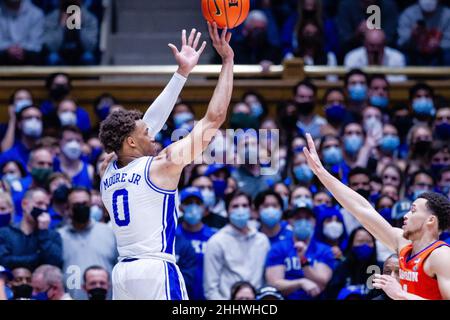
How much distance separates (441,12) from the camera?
1415 centimetres

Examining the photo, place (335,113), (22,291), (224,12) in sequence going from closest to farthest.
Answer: (224,12)
(22,291)
(335,113)

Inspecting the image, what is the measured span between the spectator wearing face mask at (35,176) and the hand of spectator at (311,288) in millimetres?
2858

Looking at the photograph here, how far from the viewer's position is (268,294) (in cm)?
980

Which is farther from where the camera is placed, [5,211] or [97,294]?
[5,211]

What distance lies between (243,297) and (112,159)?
8.77 feet

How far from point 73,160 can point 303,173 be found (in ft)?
7.88

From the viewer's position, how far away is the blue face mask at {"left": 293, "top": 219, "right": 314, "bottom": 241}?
1059cm

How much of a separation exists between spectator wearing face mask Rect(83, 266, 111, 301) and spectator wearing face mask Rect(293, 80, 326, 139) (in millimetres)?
3201

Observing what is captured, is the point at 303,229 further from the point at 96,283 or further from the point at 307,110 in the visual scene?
the point at 307,110

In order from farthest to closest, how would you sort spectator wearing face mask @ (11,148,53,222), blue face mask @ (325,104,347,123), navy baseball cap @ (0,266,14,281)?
1. blue face mask @ (325,104,347,123)
2. spectator wearing face mask @ (11,148,53,222)
3. navy baseball cap @ (0,266,14,281)

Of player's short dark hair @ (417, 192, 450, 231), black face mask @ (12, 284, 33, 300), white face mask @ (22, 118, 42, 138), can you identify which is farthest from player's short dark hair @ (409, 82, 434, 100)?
player's short dark hair @ (417, 192, 450, 231)

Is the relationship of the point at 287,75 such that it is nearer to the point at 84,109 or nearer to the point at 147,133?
the point at 84,109

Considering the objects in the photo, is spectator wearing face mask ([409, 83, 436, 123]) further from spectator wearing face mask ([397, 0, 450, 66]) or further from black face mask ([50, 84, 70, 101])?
black face mask ([50, 84, 70, 101])

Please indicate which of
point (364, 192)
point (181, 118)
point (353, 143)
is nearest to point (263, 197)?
point (364, 192)
